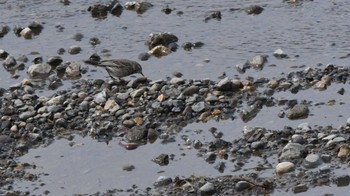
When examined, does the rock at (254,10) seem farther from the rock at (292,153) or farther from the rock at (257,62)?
the rock at (292,153)

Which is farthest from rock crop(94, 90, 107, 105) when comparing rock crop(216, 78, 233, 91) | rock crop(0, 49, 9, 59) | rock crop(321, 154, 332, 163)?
rock crop(321, 154, 332, 163)

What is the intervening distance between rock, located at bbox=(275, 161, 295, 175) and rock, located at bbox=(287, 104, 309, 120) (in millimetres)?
1766

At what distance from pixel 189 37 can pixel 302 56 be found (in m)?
2.45

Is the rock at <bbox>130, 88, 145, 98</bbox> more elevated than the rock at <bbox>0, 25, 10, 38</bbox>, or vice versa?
the rock at <bbox>130, 88, 145, 98</bbox>

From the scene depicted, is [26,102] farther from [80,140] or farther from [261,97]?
[261,97]

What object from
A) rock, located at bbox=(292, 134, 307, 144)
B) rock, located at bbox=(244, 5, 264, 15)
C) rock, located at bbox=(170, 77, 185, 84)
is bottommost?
rock, located at bbox=(170, 77, 185, 84)

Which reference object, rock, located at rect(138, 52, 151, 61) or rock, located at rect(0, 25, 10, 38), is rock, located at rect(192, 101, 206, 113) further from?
rock, located at rect(0, 25, 10, 38)

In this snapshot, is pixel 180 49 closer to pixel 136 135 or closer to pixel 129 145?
pixel 136 135

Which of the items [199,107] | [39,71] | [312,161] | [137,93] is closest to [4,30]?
[39,71]

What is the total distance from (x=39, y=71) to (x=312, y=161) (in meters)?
6.19

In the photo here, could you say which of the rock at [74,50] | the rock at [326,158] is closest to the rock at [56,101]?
the rock at [74,50]

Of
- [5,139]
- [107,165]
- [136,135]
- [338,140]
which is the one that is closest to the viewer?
[338,140]

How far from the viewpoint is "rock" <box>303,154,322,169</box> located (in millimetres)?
11922

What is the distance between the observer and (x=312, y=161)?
11938mm
